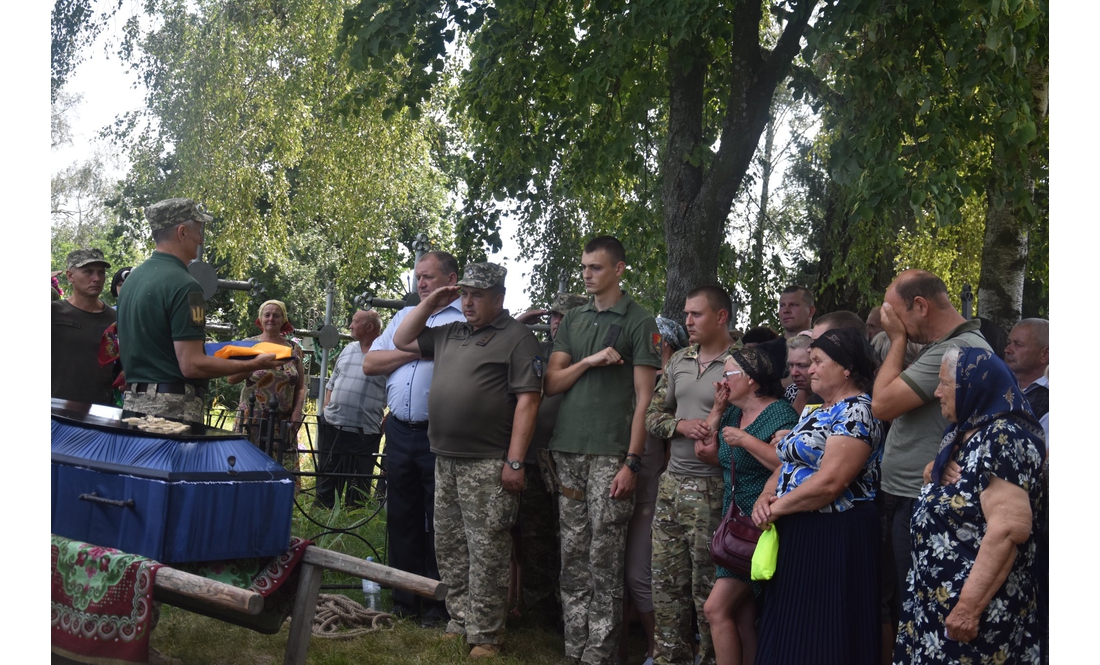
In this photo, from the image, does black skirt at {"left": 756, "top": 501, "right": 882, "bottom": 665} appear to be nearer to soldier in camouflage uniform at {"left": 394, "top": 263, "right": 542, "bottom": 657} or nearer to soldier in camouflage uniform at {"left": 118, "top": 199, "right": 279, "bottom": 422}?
soldier in camouflage uniform at {"left": 394, "top": 263, "right": 542, "bottom": 657}

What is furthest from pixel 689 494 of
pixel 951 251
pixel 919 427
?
pixel 951 251

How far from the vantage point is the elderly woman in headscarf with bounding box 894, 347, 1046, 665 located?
273cm

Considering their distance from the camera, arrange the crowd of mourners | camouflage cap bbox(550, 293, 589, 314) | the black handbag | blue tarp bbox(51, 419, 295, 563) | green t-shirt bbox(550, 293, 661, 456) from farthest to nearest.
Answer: camouflage cap bbox(550, 293, 589, 314), green t-shirt bbox(550, 293, 661, 456), the black handbag, blue tarp bbox(51, 419, 295, 563), the crowd of mourners

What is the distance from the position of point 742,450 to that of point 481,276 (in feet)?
5.19

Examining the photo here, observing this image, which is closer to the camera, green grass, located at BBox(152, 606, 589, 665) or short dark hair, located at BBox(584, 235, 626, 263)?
green grass, located at BBox(152, 606, 589, 665)

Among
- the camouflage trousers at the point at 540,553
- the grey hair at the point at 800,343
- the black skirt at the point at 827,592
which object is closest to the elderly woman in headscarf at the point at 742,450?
the black skirt at the point at 827,592

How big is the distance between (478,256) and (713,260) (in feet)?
6.81

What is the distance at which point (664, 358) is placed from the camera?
5.04m

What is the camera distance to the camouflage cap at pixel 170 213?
3873 millimetres

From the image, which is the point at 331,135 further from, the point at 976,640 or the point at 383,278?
the point at 976,640

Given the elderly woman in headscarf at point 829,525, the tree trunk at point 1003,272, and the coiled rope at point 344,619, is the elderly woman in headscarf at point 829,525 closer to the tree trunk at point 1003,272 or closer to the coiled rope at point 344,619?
the coiled rope at point 344,619

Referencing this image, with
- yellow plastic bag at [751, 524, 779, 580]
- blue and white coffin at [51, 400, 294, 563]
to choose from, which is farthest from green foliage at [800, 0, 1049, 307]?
blue and white coffin at [51, 400, 294, 563]

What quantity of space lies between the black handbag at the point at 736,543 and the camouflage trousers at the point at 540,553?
1.65m

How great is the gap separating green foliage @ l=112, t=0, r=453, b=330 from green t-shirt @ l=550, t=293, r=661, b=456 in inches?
125
